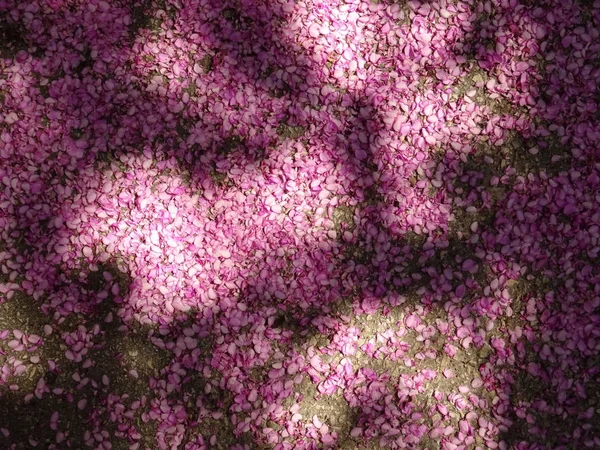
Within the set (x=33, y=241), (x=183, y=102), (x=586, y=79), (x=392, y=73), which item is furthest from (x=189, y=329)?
(x=586, y=79)

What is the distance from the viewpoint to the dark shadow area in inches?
120

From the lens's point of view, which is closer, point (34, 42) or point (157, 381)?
point (157, 381)

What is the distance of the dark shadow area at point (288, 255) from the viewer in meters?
3.05

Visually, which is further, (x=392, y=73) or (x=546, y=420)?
(x=392, y=73)

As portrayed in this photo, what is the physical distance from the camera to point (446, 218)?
10.3 feet

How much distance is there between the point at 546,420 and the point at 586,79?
5.14ft

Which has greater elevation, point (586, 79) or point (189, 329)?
point (586, 79)

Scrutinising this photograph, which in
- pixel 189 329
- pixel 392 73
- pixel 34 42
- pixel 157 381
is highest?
pixel 392 73

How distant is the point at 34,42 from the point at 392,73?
5.63 feet

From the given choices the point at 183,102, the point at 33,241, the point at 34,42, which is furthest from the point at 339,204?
the point at 34,42

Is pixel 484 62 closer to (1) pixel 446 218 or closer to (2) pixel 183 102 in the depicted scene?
(1) pixel 446 218

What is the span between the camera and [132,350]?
309 centimetres

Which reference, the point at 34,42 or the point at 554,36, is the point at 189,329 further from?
the point at 554,36

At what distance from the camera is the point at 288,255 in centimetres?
310
